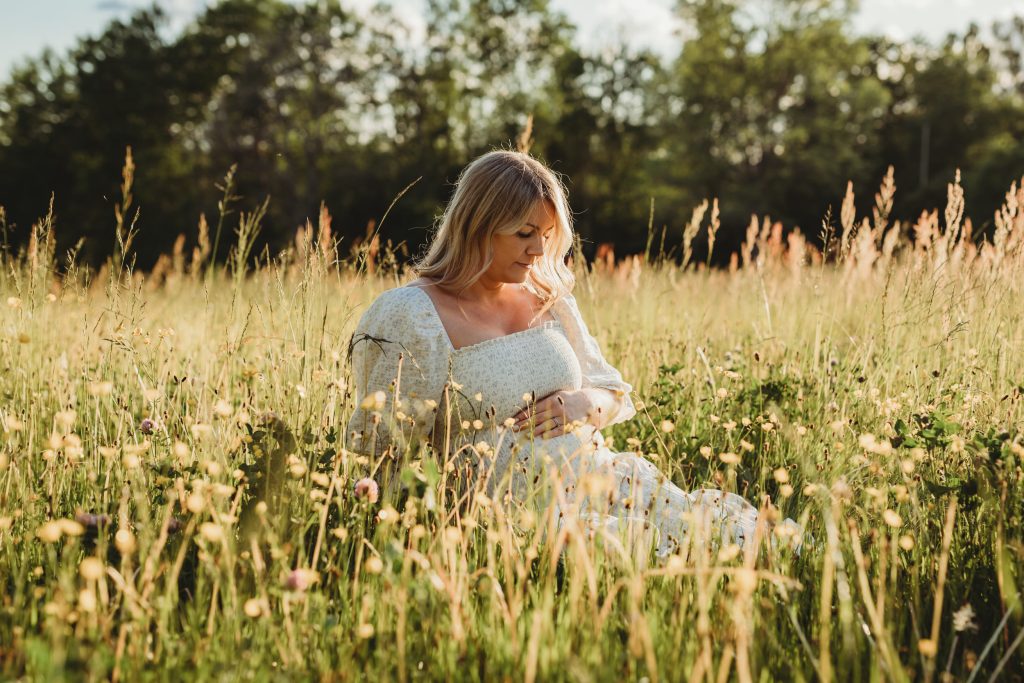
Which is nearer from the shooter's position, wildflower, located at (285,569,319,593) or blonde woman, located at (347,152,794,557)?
wildflower, located at (285,569,319,593)

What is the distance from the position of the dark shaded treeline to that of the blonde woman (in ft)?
77.0

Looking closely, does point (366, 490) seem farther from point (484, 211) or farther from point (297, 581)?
point (484, 211)

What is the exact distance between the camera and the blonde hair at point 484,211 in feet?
9.62

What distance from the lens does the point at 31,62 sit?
30734 millimetres

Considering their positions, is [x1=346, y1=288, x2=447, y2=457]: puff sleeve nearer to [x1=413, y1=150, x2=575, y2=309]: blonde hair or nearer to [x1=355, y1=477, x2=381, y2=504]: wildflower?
[x1=413, y1=150, x2=575, y2=309]: blonde hair

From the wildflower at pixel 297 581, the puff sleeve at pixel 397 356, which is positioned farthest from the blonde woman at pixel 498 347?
the wildflower at pixel 297 581

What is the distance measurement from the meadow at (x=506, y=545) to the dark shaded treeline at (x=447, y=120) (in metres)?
23.5

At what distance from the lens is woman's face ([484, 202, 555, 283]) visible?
2.97m

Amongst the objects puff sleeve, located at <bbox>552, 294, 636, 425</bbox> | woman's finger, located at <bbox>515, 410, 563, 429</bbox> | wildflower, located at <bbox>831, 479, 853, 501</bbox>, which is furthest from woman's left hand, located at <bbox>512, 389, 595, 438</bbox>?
wildflower, located at <bbox>831, 479, 853, 501</bbox>

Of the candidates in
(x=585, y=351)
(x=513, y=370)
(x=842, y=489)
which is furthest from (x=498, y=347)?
(x=842, y=489)

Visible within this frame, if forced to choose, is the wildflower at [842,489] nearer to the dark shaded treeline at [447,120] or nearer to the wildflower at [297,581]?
the wildflower at [297,581]

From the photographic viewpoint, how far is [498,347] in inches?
115

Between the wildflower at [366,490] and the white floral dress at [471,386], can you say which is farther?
the white floral dress at [471,386]

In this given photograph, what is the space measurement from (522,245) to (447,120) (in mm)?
26468
